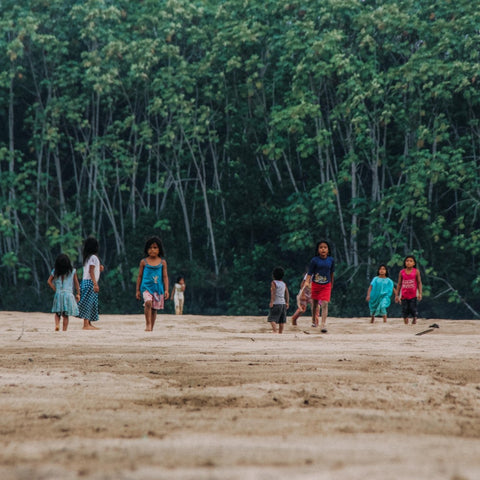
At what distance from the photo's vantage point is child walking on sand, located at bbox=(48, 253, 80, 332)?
12266 millimetres

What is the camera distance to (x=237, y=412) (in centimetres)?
454

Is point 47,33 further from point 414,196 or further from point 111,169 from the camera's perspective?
point 414,196

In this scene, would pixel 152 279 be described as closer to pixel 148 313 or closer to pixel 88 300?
pixel 148 313

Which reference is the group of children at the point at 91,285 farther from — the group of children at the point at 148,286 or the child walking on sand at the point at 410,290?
the child walking on sand at the point at 410,290

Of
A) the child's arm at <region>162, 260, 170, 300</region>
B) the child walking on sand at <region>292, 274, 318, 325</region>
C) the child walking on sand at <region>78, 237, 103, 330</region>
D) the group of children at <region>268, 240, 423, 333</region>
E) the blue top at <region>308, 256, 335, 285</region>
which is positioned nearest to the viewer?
the child's arm at <region>162, 260, 170, 300</region>

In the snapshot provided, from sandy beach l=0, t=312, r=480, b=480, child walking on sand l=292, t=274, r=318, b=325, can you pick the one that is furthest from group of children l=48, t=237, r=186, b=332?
sandy beach l=0, t=312, r=480, b=480

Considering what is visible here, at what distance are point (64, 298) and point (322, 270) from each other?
13.1 ft

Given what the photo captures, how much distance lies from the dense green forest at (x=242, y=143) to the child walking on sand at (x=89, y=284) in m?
10.8

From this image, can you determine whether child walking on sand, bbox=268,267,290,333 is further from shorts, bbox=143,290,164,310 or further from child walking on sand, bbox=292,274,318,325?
shorts, bbox=143,290,164,310

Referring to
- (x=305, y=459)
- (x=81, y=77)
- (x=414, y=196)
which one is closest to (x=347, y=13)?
(x=414, y=196)

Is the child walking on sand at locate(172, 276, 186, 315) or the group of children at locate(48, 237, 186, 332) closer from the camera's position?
the group of children at locate(48, 237, 186, 332)

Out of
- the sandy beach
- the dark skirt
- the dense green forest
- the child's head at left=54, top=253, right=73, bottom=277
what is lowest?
the sandy beach

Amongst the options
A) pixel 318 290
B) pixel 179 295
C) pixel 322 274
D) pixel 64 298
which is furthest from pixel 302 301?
pixel 179 295

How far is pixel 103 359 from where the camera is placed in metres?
7.25
